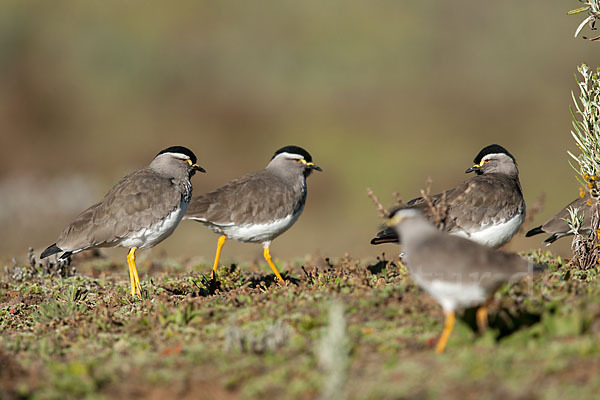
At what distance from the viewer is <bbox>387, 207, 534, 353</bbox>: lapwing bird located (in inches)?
240

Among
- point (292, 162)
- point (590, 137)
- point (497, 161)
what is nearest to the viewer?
point (590, 137)

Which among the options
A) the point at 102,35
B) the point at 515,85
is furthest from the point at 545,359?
the point at 102,35

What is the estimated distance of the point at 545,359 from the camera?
19.2 feet

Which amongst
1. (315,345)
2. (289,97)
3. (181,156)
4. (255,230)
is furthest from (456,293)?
(289,97)

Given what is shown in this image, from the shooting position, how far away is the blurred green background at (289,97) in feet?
90.6

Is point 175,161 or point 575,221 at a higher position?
point 175,161

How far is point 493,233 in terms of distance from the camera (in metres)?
10.2

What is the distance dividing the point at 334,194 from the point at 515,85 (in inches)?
590

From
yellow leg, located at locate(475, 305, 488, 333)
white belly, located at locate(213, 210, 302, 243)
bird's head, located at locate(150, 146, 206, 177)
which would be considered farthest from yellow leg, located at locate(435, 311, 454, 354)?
bird's head, located at locate(150, 146, 206, 177)

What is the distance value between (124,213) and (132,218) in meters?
0.17

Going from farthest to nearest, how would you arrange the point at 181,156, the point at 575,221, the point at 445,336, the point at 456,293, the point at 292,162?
the point at 292,162 < the point at 181,156 < the point at 575,221 < the point at 445,336 < the point at 456,293

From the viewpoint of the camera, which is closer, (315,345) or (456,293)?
(456,293)

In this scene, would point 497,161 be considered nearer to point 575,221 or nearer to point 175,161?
point 575,221

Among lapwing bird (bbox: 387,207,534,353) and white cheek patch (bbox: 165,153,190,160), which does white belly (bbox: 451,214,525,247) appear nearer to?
lapwing bird (bbox: 387,207,534,353)
